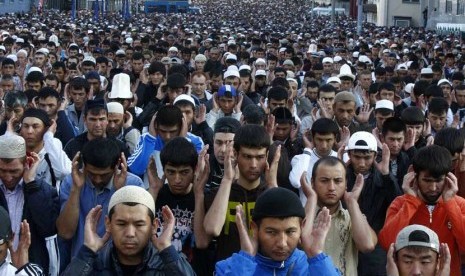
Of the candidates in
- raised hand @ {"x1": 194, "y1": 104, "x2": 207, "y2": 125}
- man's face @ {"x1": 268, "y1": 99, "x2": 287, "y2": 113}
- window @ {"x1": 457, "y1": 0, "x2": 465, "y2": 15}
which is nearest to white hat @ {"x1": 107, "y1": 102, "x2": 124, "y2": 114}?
raised hand @ {"x1": 194, "y1": 104, "x2": 207, "y2": 125}

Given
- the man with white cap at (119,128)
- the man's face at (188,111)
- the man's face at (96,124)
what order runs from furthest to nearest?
the man's face at (188,111)
the man with white cap at (119,128)
the man's face at (96,124)

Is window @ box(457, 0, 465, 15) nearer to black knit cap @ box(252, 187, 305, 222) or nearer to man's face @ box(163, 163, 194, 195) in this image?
man's face @ box(163, 163, 194, 195)

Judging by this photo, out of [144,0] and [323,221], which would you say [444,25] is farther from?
[323,221]

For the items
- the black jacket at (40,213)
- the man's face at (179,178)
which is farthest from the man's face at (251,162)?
the black jacket at (40,213)

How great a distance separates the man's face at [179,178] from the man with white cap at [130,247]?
48.1 inches

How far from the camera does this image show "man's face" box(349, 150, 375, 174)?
715 cm

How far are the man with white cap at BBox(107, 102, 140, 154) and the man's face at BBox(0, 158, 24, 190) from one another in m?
2.47

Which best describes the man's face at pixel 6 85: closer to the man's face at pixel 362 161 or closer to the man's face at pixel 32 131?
the man's face at pixel 32 131

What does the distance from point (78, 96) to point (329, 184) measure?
5.32 metres

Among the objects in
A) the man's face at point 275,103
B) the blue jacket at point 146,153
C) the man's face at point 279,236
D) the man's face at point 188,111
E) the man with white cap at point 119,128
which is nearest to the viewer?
the man's face at point 279,236

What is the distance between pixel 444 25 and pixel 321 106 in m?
41.0

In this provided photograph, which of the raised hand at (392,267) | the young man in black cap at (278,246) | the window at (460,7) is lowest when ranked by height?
the raised hand at (392,267)

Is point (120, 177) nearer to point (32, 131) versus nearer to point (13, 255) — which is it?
point (13, 255)

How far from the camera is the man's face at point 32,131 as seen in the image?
25.0 ft
